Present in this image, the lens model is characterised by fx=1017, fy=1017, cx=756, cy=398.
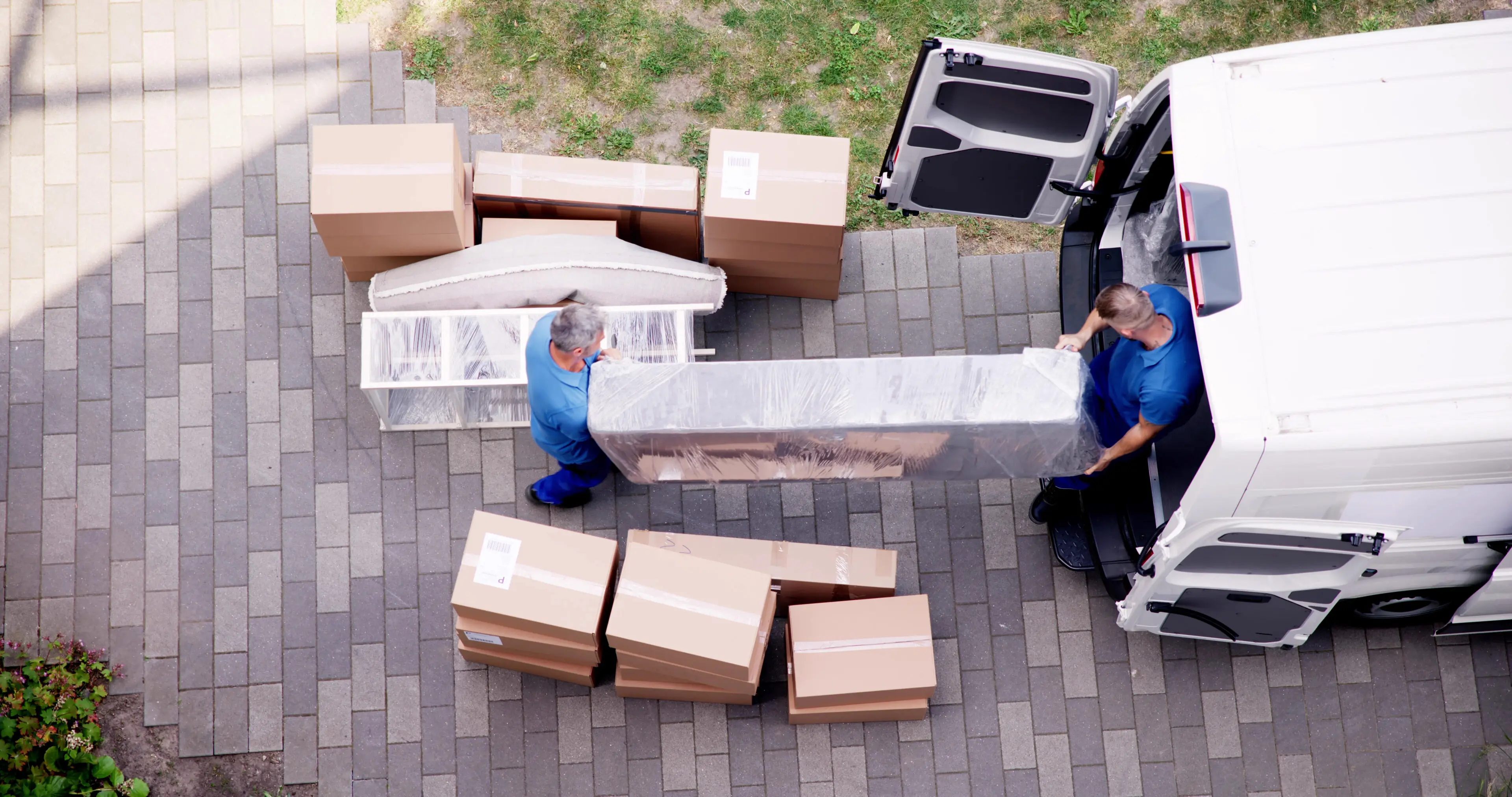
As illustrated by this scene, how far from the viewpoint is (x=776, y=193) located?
488cm

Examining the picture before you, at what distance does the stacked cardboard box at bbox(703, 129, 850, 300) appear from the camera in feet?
16.0

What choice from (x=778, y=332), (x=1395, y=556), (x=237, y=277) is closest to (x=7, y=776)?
(x=237, y=277)

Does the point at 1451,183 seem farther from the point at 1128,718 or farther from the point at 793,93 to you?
the point at 793,93

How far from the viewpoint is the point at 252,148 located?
5.76m

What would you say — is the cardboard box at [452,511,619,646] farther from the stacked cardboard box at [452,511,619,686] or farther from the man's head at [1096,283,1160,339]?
the man's head at [1096,283,1160,339]

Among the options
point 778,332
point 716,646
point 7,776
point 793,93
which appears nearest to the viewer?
point 716,646

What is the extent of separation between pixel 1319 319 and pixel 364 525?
A: 176 inches

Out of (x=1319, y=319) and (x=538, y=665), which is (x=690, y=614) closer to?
(x=538, y=665)

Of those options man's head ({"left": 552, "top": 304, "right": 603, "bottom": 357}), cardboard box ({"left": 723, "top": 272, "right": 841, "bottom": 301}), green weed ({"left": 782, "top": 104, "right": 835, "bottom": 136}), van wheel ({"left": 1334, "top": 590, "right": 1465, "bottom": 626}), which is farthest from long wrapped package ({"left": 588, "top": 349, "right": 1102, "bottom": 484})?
green weed ({"left": 782, "top": 104, "right": 835, "bottom": 136})

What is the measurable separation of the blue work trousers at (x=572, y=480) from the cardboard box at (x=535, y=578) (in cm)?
46

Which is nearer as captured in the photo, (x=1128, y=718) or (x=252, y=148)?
(x=1128, y=718)

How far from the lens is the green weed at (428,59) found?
5.88 meters

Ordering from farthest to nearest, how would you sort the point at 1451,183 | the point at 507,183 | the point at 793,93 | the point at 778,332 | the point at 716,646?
the point at 793,93, the point at 778,332, the point at 507,183, the point at 716,646, the point at 1451,183

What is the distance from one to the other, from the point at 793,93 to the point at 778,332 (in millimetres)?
1493
